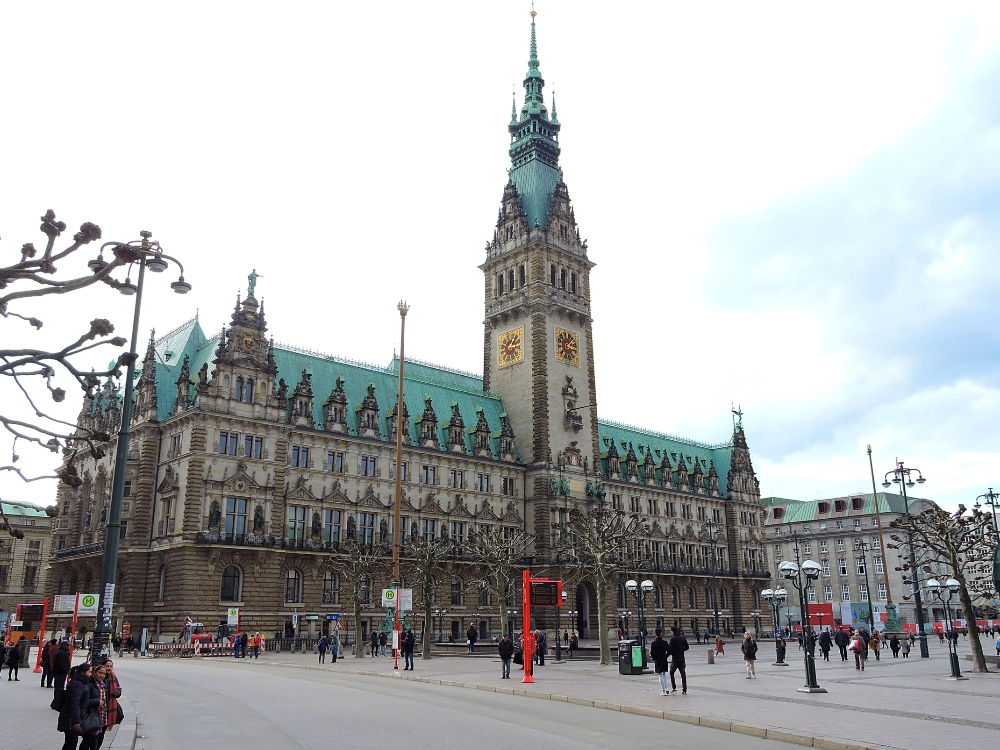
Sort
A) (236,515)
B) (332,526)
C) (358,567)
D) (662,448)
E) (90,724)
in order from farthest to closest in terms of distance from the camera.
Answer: (662,448)
(332,526)
(236,515)
(358,567)
(90,724)

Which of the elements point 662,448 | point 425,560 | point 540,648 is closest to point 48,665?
point 540,648

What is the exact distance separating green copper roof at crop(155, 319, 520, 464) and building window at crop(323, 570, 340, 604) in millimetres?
13766

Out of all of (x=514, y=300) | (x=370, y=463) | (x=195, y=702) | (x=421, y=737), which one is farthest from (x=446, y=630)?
(x=421, y=737)

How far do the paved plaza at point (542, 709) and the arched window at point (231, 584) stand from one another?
25.2 meters

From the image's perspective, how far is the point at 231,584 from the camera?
225 feet

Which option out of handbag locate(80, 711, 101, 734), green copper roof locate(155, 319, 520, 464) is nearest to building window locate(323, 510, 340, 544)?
green copper roof locate(155, 319, 520, 464)

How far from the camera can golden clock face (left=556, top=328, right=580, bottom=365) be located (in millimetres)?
99312

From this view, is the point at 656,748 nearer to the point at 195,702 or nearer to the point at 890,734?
the point at 890,734

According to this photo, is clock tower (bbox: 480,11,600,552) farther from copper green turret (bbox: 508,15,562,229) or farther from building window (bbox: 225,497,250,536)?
building window (bbox: 225,497,250,536)

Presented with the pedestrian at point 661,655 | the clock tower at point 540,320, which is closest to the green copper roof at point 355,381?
→ the clock tower at point 540,320

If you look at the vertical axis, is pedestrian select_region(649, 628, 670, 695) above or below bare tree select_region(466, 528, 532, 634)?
below

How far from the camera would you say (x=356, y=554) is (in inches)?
2534

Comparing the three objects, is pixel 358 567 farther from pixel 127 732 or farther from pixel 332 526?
pixel 127 732

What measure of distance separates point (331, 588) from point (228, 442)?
15.7 m
